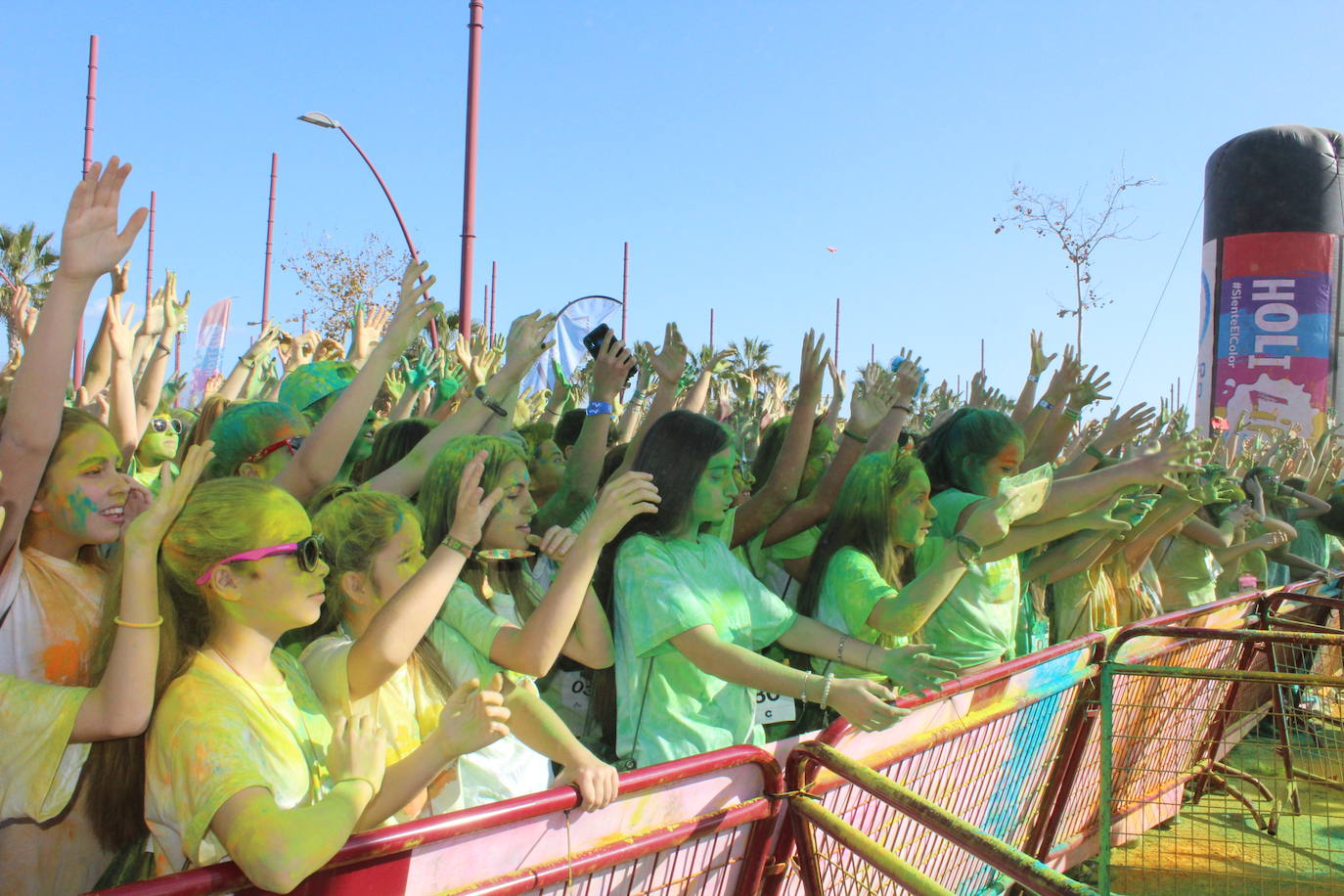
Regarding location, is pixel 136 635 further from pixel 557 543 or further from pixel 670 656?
pixel 670 656

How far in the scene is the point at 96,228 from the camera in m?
2.36

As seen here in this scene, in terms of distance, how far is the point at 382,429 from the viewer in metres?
3.75

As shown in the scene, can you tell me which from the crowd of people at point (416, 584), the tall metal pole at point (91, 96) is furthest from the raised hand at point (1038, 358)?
the tall metal pole at point (91, 96)

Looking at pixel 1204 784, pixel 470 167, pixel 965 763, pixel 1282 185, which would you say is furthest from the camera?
pixel 1282 185

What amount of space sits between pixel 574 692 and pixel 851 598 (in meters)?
0.96

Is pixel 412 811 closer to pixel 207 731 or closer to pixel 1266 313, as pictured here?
pixel 207 731

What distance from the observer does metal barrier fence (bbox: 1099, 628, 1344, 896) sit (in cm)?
405

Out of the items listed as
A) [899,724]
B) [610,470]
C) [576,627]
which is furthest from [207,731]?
[610,470]

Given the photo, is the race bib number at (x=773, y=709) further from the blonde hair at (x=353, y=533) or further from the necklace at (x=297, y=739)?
the necklace at (x=297, y=739)

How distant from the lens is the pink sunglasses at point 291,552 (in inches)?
79.5

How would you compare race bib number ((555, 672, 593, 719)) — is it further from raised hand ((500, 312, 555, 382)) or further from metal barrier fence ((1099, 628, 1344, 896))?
metal barrier fence ((1099, 628, 1344, 896))

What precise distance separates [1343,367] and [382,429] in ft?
77.0

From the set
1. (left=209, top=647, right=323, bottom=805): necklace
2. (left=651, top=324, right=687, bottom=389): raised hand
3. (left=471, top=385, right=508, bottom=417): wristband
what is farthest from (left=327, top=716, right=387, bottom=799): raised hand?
(left=651, top=324, right=687, bottom=389): raised hand

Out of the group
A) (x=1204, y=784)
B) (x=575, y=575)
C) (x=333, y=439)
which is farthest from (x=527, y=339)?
(x=1204, y=784)
